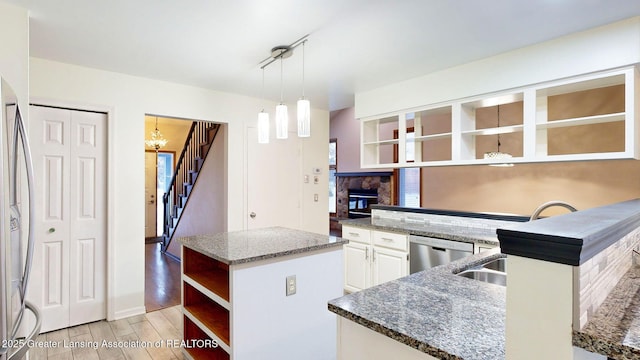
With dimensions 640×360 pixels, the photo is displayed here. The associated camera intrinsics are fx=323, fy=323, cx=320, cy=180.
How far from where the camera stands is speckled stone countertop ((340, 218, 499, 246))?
2652 mm

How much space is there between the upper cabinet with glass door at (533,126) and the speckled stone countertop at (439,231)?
66 centimetres

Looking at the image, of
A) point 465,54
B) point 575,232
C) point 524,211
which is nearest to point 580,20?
point 465,54

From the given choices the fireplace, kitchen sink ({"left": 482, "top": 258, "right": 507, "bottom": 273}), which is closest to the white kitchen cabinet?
kitchen sink ({"left": 482, "top": 258, "right": 507, "bottom": 273})

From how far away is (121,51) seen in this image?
2771mm

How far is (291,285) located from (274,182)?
2.49m

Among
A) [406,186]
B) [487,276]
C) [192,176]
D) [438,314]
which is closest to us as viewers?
[438,314]

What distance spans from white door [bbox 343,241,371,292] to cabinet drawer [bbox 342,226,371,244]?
0.05 metres

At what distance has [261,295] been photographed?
198cm

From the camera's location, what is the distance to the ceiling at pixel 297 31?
207 cm

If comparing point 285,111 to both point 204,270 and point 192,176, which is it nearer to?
point 204,270

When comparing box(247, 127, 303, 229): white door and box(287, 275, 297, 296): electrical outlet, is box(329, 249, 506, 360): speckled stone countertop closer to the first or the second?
box(287, 275, 297, 296): electrical outlet

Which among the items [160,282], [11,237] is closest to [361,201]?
[160,282]

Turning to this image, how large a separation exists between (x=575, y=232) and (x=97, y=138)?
376cm

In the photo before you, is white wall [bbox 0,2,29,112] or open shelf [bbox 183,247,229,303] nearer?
white wall [bbox 0,2,29,112]
